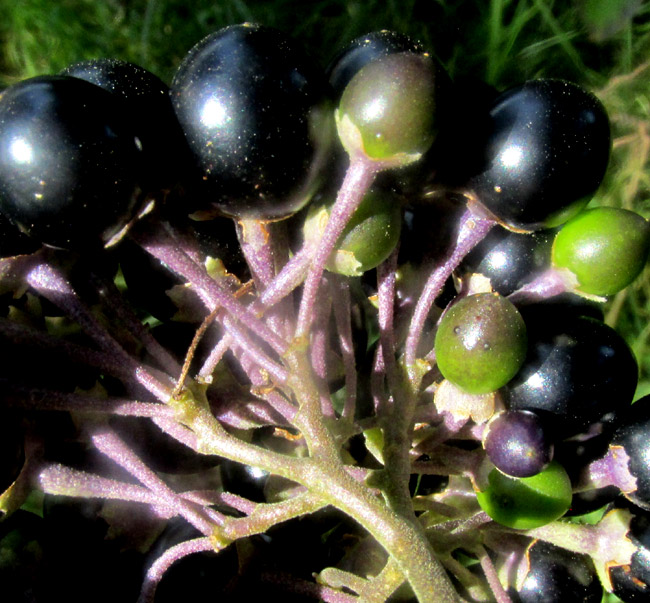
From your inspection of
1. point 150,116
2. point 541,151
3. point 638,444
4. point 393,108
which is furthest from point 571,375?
point 150,116

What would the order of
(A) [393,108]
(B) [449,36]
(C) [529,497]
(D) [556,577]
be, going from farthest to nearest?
1. (B) [449,36]
2. (D) [556,577]
3. (C) [529,497]
4. (A) [393,108]

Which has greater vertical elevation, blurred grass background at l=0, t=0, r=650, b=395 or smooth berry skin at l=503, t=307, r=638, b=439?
blurred grass background at l=0, t=0, r=650, b=395

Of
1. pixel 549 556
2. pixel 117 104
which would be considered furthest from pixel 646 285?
pixel 117 104

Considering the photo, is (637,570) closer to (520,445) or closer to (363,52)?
(520,445)

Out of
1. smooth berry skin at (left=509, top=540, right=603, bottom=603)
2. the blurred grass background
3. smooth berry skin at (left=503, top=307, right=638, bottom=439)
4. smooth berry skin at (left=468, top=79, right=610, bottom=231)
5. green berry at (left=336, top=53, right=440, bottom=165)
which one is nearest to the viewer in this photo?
green berry at (left=336, top=53, right=440, bottom=165)

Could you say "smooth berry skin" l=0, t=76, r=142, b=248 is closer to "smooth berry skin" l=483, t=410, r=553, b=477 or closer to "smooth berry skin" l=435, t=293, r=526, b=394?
"smooth berry skin" l=435, t=293, r=526, b=394

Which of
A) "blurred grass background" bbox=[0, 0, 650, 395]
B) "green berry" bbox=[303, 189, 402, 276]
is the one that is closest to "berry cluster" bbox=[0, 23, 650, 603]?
"green berry" bbox=[303, 189, 402, 276]
